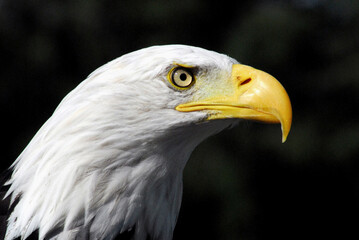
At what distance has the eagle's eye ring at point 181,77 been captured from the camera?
192cm

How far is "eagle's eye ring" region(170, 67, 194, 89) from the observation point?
6.29 ft

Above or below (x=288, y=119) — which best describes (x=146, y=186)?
below

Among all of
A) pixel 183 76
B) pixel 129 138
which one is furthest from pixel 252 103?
pixel 129 138

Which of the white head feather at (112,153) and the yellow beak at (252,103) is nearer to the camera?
the white head feather at (112,153)

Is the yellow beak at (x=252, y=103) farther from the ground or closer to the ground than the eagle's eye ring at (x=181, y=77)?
closer to the ground

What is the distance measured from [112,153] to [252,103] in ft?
1.73

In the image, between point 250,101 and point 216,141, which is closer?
point 250,101

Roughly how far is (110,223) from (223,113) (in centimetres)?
56

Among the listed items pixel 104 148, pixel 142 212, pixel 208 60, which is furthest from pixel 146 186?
pixel 208 60

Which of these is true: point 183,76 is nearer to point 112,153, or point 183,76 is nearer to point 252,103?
point 252,103

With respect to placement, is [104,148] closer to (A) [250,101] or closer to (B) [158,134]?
(B) [158,134]

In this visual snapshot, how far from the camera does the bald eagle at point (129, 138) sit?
1.81 meters

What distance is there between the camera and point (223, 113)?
1.96 metres

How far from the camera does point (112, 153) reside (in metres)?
1.86
